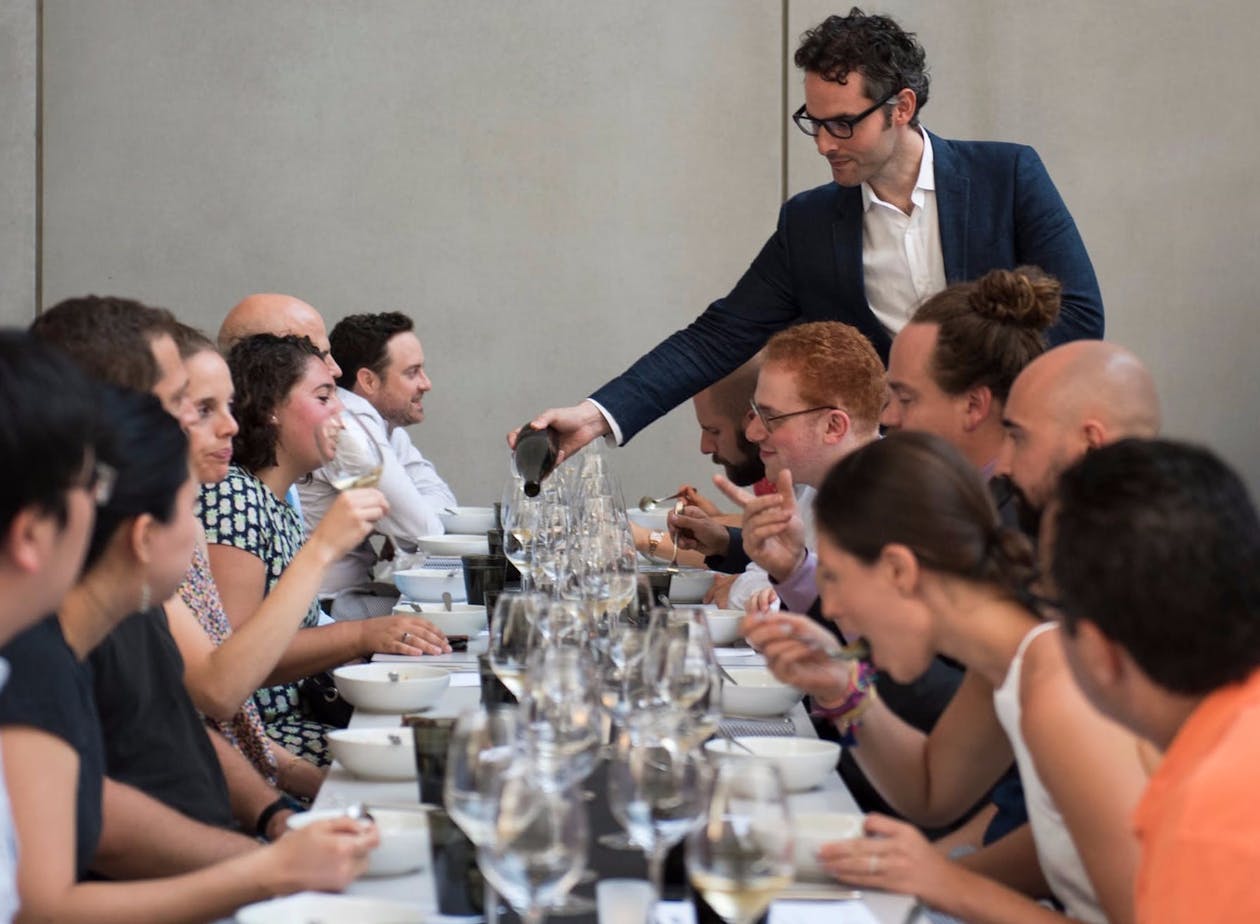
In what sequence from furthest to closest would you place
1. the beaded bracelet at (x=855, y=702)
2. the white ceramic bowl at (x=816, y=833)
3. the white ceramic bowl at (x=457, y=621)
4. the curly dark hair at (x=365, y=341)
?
1. the curly dark hair at (x=365, y=341)
2. the white ceramic bowl at (x=457, y=621)
3. the beaded bracelet at (x=855, y=702)
4. the white ceramic bowl at (x=816, y=833)

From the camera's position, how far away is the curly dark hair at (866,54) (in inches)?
141

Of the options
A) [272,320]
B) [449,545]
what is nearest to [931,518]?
[449,545]

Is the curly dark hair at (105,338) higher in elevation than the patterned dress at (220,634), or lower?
higher

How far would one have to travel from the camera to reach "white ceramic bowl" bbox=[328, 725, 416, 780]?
6.18 ft

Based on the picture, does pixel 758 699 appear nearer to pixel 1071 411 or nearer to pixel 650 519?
pixel 1071 411

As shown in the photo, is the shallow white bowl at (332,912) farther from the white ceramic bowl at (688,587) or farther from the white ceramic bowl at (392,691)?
the white ceramic bowl at (688,587)

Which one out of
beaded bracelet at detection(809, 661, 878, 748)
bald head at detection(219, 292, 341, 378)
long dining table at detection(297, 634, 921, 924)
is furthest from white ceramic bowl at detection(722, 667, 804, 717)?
bald head at detection(219, 292, 341, 378)

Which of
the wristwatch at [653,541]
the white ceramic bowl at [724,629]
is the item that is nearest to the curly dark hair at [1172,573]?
the white ceramic bowl at [724,629]

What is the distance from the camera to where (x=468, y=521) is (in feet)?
17.1

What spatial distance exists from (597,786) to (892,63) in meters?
2.29

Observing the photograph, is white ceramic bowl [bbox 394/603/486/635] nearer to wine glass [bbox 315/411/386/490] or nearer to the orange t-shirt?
wine glass [bbox 315/411/386/490]

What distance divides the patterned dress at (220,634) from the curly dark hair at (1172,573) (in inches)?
65.0

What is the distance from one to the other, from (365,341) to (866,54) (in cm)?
262

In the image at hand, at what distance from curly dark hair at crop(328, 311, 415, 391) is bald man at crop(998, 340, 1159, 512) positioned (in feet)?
12.0
